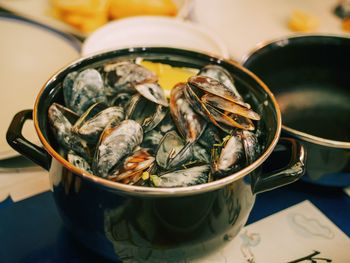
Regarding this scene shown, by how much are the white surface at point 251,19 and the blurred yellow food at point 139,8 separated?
0.27ft

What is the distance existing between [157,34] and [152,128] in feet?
1.34

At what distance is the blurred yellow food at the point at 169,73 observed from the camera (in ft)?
1.91

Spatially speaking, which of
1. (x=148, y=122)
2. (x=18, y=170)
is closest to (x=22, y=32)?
(x=18, y=170)

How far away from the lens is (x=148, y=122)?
47 cm

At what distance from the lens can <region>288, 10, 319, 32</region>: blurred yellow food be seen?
0.98 meters

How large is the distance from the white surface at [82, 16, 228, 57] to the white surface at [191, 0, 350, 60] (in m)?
0.08

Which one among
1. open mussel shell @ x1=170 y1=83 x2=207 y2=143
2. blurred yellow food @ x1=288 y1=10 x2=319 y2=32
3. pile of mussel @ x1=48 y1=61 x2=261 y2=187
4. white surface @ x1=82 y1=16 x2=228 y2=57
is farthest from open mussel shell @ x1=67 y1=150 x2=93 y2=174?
blurred yellow food @ x1=288 y1=10 x2=319 y2=32

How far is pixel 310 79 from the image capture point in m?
0.76

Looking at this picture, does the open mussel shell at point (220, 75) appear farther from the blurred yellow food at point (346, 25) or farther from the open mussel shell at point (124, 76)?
the blurred yellow food at point (346, 25)

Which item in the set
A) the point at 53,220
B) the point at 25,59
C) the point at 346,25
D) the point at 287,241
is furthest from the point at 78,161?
the point at 346,25

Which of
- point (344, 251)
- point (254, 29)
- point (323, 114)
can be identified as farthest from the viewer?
point (254, 29)

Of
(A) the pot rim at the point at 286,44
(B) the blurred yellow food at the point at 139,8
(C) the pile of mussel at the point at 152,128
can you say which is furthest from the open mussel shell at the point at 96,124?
(B) the blurred yellow food at the point at 139,8

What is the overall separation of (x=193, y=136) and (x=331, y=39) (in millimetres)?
416

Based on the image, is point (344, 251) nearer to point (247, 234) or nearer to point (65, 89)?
point (247, 234)
